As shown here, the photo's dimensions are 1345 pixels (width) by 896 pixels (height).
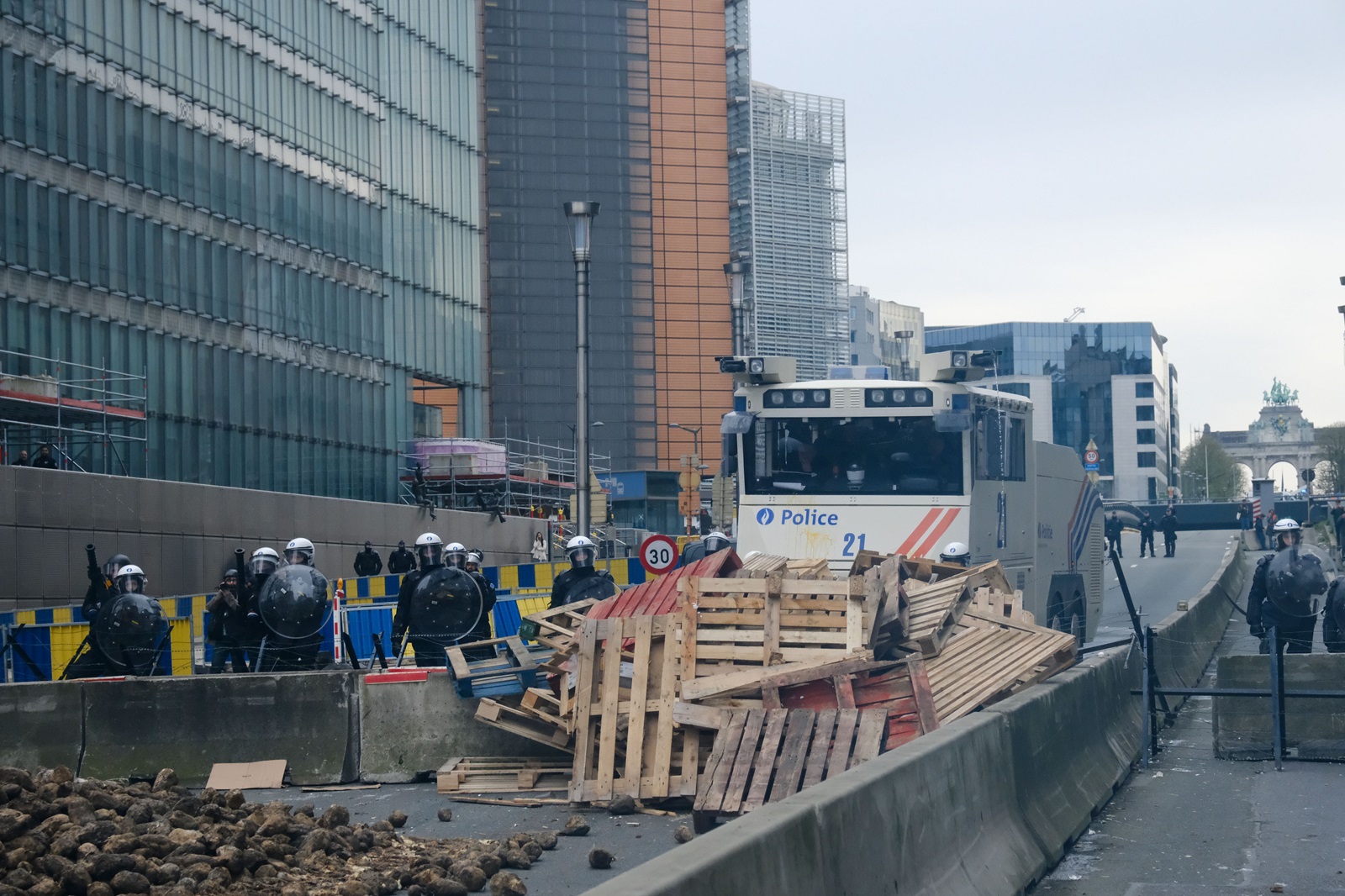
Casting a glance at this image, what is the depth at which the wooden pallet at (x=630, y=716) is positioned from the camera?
11.8 m

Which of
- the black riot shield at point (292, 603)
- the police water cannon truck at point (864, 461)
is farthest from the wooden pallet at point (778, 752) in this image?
the police water cannon truck at point (864, 461)

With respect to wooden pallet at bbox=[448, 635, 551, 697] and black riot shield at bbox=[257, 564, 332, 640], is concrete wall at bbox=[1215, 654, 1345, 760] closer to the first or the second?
wooden pallet at bbox=[448, 635, 551, 697]

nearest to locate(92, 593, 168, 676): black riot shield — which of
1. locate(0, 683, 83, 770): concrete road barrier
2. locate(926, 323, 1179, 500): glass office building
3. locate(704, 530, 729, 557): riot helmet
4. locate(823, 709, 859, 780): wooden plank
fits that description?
locate(0, 683, 83, 770): concrete road barrier

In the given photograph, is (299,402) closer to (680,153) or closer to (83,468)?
(83,468)

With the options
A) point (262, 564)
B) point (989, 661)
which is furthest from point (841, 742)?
point (262, 564)

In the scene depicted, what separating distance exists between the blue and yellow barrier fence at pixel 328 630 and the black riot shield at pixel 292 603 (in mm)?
1417

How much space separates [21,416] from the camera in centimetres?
3981

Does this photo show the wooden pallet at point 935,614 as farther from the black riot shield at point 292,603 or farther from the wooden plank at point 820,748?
the black riot shield at point 292,603

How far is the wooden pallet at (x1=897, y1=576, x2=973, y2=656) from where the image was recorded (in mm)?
13094

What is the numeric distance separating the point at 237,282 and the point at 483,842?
45862mm

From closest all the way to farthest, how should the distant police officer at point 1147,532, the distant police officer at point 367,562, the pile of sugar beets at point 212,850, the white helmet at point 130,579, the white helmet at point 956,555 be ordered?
the pile of sugar beets at point 212,850
the white helmet at point 130,579
the white helmet at point 956,555
the distant police officer at point 367,562
the distant police officer at point 1147,532

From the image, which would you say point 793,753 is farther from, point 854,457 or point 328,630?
point 328,630

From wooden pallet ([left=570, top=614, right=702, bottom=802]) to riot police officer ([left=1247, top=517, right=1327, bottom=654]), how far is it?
6.74 meters

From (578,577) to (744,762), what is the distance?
18.1 feet
